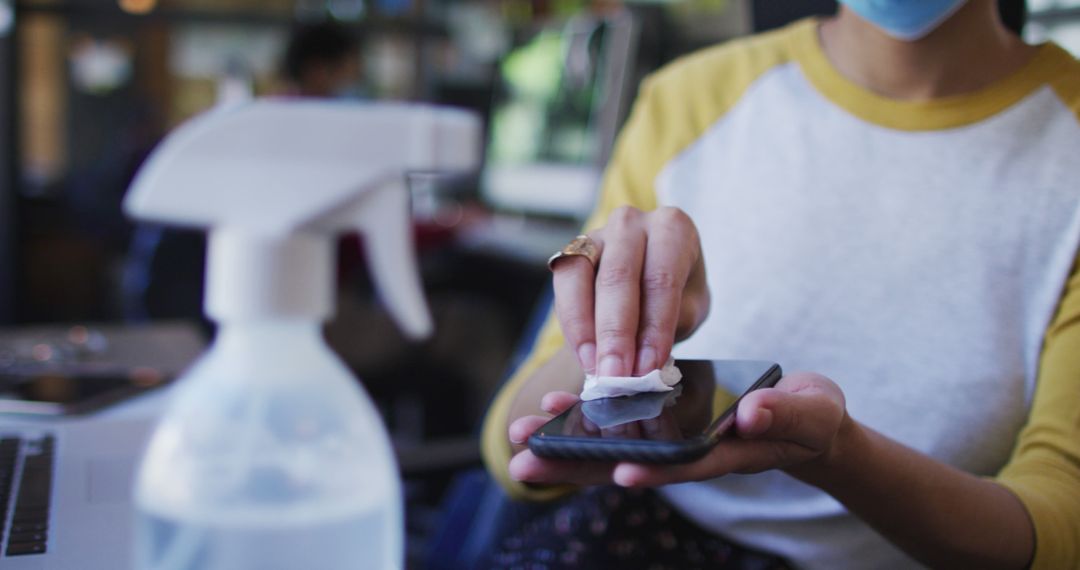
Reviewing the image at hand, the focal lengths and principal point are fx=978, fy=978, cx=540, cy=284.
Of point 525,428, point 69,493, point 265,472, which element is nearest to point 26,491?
point 69,493

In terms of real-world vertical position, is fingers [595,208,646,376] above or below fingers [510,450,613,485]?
above

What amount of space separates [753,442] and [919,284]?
272 millimetres

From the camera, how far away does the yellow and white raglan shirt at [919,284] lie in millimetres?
616

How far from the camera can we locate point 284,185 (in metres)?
0.47

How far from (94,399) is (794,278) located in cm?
56

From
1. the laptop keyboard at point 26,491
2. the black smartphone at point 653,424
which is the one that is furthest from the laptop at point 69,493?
the black smartphone at point 653,424

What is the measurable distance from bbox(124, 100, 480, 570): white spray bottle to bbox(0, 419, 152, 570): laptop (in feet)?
0.09

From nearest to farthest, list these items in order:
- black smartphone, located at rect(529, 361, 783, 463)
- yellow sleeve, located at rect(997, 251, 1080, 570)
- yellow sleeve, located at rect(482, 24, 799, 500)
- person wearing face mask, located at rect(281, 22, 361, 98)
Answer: black smartphone, located at rect(529, 361, 783, 463) < yellow sleeve, located at rect(997, 251, 1080, 570) < yellow sleeve, located at rect(482, 24, 799, 500) < person wearing face mask, located at rect(281, 22, 361, 98)

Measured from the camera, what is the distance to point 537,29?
2.85 meters

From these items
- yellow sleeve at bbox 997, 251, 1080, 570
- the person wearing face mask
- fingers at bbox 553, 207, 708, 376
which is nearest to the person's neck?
yellow sleeve at bbox 997, 251, 1080, 570

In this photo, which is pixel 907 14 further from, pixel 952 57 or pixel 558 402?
pixel 558 402

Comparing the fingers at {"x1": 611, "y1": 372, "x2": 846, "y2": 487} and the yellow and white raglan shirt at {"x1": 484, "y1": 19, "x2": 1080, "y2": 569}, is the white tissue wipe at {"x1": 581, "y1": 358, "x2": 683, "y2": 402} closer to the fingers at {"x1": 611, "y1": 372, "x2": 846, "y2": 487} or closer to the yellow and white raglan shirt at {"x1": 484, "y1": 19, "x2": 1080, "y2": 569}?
the fingers at {"x1": 611, "y1": 372, "x2": 846, "y2": 487}

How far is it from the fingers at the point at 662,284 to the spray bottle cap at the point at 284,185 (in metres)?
0.11

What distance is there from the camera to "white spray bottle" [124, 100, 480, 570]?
0.45 metres
